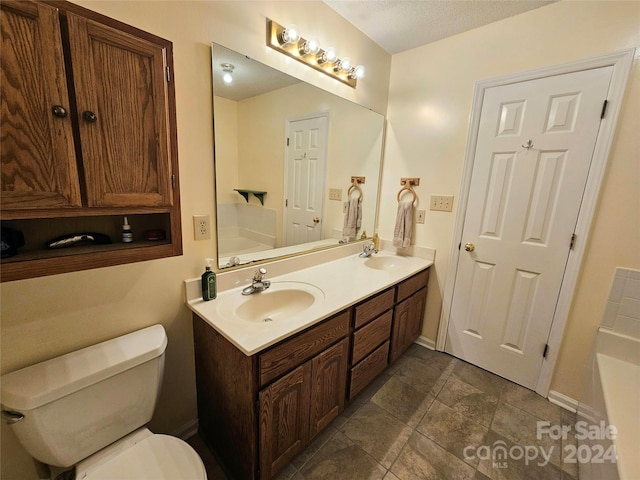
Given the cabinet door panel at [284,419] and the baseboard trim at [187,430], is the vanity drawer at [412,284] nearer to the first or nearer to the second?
the cabinet door panel at [284,419]

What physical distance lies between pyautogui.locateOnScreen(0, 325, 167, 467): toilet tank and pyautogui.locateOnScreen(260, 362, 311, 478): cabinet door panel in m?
0.45

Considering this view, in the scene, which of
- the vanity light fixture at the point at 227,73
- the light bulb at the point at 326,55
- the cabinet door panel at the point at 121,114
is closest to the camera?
the cabinet door panel at the point at 121,114

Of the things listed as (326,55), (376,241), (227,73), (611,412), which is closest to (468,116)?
(326,55)

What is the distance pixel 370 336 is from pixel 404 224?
3.26 feet

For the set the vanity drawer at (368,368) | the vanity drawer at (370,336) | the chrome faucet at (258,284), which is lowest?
the vanity drawer at (368,368)

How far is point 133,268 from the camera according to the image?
1096 millimetres

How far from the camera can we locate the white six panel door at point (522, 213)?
1530 millimetres

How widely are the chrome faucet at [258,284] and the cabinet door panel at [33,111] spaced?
0.81 meters

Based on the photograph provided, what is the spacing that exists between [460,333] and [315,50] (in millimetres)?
2225

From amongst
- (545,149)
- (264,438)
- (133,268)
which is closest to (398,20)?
(545,149)

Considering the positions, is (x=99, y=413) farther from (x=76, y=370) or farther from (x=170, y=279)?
(x=170, y=279)

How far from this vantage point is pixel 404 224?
217 cm

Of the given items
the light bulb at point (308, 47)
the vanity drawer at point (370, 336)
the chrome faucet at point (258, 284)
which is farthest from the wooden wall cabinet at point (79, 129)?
the vanity drawer at point (370, 336)

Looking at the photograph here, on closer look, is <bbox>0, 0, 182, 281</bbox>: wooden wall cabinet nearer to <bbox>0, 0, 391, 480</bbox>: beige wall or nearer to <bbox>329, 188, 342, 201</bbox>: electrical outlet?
<bbox>0, 0, 391, 480</bbox>: beige wall
